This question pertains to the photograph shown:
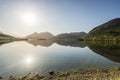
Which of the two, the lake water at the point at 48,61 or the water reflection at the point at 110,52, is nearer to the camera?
the lake water at the point at 48,61

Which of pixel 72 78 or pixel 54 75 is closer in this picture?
pixel 72 78

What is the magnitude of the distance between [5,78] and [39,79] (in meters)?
6.24

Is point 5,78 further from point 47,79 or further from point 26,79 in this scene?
point 47,79

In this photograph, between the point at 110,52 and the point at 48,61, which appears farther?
the point at 110,52

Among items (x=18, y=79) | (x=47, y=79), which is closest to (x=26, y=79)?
(x=18, y=79)

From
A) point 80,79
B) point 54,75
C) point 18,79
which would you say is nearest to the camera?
point 80,79

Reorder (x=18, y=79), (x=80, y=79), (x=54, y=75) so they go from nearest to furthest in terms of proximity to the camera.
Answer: (x=80, y=79) < (x=18, y=79) < (x=54, y=75)

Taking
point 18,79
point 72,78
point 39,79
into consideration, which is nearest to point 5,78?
point 18,79

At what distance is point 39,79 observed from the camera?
96.4 feet

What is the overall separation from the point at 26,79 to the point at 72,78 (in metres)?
7.92

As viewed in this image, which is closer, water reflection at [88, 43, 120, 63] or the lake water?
the lake water

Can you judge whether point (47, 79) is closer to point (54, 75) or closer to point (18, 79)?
point (54, 75)

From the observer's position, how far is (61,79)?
28344 millimetres

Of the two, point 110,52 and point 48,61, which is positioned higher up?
point 48,61
